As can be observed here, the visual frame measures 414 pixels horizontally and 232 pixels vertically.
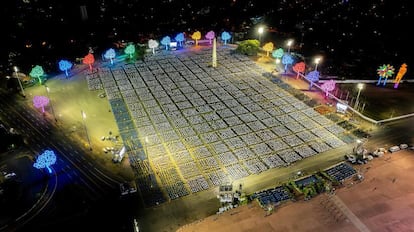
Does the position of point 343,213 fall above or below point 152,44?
below

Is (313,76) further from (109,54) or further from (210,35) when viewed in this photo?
(109,54)

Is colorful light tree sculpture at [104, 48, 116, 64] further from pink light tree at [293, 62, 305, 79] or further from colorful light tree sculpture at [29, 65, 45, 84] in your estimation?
pink light tree at [293, 62, 305, 79]

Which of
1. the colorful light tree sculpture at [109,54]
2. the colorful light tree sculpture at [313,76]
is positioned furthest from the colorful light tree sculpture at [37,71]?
the colorful light tree sculpture at [313,76]

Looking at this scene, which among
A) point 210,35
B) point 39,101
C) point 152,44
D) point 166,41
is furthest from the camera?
point 210,35

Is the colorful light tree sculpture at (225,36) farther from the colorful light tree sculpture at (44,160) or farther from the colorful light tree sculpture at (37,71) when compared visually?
the colorful light tree sculpture at (44,160)

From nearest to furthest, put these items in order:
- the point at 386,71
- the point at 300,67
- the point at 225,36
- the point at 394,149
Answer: the point at 394,149 → the point at 386,71 → the point at 300,67 → the point at 225,36

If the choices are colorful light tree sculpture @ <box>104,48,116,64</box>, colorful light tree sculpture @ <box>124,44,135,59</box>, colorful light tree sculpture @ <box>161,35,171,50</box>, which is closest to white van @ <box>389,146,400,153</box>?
colorful light tree sculpture @ <box>161,35,171,50</box>

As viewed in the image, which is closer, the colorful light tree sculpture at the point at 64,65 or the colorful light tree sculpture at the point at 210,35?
the colorful light tree sculpture at the point at 64,65

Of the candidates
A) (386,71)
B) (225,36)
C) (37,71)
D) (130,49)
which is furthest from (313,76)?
(37,71)

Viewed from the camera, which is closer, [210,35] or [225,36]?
[225,36]
